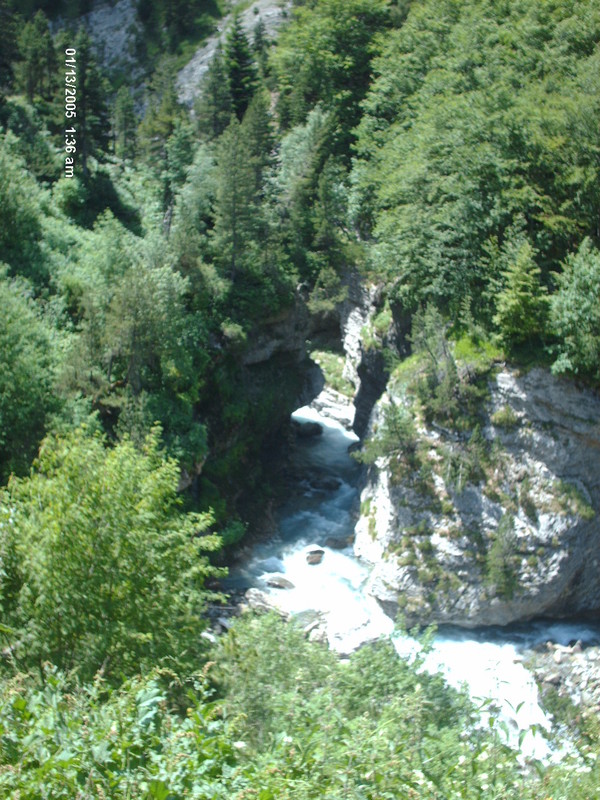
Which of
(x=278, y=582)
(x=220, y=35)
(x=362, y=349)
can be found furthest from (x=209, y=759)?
(x=220, y=35)

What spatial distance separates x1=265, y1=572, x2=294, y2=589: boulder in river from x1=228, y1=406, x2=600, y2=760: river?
0.14ft

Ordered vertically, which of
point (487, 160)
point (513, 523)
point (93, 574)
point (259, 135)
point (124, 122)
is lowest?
point (513, 523)

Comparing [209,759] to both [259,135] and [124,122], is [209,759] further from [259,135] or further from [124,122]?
[124,122]

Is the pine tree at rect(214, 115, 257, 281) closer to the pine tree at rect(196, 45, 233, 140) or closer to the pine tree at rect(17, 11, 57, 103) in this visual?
the pine tree at rect(196, 45, 233, 140)

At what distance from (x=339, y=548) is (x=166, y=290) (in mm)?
12957

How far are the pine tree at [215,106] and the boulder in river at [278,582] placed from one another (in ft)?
84.8

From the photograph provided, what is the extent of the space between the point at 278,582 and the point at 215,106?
92.7 feet

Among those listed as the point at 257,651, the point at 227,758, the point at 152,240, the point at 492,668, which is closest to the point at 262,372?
the point at 152,240

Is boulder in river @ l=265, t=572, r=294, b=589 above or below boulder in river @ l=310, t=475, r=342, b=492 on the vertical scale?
above

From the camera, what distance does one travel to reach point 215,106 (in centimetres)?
3978

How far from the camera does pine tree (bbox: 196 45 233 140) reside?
130 feet
